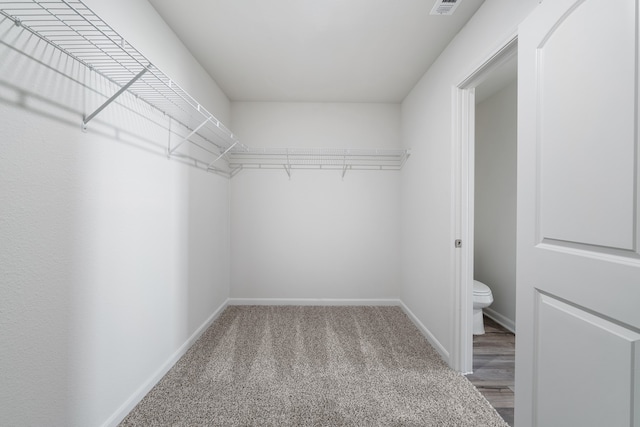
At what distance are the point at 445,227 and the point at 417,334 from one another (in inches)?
41.3

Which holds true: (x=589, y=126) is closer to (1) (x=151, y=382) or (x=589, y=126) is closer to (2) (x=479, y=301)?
(2) (x=479, y=301)

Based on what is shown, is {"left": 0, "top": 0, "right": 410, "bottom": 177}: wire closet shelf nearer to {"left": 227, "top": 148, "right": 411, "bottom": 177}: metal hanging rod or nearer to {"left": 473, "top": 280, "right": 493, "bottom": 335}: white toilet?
{"left": 227, "top": 148, "right": 411, "bottom": 177}: metal hanging rod

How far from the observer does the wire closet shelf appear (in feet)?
3.14

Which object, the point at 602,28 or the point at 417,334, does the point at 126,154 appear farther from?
the point at 417,334

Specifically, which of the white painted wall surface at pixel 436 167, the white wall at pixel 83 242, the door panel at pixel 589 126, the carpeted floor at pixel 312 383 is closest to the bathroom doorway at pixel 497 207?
the white painted wall surface at pixel 436 167

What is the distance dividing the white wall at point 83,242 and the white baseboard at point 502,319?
290 cm

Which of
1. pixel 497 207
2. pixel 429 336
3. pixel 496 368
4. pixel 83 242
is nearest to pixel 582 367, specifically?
pixel 496 368

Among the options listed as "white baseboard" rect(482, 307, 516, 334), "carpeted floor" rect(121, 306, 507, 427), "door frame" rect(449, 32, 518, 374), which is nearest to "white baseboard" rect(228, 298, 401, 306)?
"carpeted floor" rect(121, 306, 507, 427)

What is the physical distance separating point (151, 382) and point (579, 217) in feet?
7.44

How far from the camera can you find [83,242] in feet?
3.87

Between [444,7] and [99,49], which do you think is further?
[444,7]

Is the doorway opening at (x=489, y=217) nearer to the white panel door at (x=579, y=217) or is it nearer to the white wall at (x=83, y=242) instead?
the white panel door at (x=579, y=217)

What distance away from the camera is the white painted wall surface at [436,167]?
1.55 m

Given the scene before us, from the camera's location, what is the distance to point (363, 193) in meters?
3.09
